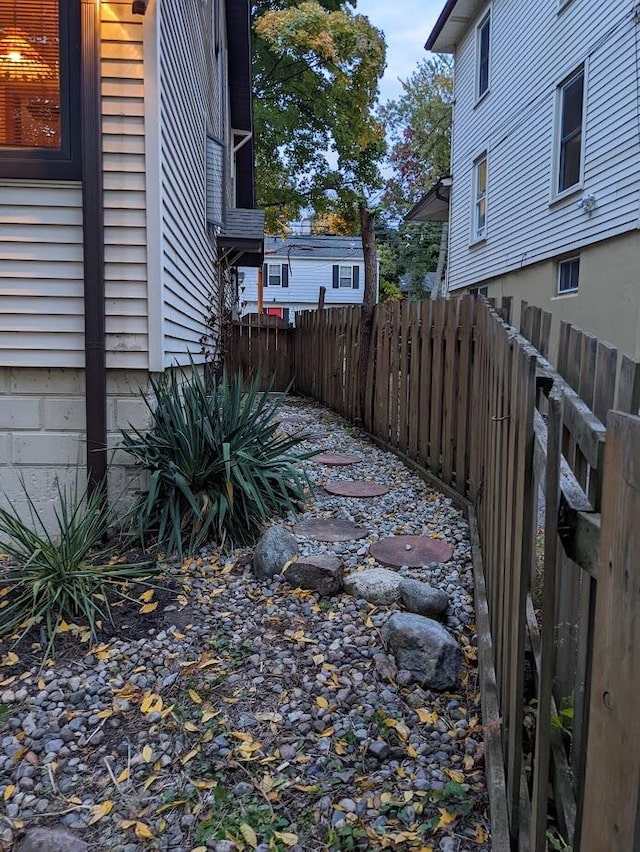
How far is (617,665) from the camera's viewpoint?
0.85 metres

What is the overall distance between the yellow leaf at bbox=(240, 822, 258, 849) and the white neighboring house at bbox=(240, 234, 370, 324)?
27909 millimetres

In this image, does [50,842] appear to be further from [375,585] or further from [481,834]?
[375,585]

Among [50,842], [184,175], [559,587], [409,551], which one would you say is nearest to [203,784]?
[50,842]

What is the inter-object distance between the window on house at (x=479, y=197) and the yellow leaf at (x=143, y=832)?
1333 centimetres

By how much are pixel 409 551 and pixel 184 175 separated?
3499 mm

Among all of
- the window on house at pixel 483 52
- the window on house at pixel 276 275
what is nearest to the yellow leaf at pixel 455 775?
the window on house at pixel 483 52

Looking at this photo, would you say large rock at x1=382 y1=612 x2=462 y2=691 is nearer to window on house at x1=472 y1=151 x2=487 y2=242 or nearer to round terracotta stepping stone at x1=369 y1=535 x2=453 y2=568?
round terracotta stepping stone at x1=369 y1=535 x2=453 y2=568

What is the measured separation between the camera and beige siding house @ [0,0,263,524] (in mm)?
3652

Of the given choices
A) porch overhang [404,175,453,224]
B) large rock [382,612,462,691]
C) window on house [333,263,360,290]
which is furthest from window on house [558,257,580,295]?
window on house [333,263,360,290]

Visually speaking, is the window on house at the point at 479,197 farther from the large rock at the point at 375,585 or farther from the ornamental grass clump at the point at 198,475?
the large rock at the point at 375,585

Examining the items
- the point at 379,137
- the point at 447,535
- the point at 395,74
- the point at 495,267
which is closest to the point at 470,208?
the point at 495,267

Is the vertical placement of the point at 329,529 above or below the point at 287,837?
above

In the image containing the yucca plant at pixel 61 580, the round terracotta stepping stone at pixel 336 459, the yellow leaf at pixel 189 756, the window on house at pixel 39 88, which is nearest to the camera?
the yellow leaf at pixel 189 756

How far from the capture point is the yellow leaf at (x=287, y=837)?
67.9 inches
